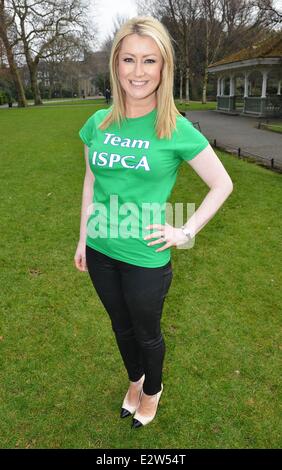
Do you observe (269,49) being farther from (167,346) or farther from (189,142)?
(189,142)

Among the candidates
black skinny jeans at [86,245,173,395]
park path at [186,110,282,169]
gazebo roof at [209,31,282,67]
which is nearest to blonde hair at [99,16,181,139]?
black skinny jeans at [86,245,173,395]

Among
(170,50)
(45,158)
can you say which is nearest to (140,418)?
(170,50)

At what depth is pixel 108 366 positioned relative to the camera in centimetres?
312

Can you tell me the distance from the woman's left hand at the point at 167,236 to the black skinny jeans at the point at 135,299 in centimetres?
16

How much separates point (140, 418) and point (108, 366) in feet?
2.07

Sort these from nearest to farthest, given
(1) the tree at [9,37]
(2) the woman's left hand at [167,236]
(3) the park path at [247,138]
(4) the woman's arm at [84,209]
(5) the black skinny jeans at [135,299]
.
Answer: (2) the woman's left hand at [167,236] → (5) the black skinny jeans at [135,299] → (4) the woman's arm at [84,209] → (3) the park path at [247,138] → (1) the tree at [9,37]

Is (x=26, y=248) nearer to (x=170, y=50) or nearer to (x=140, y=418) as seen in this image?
(x=140, y=418)

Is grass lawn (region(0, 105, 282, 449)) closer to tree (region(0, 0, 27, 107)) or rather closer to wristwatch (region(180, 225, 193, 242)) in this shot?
wristwatch (region(180, 225, 193, 242))

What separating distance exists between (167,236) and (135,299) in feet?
1.26

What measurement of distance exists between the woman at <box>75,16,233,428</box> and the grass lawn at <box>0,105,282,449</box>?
3.11 feet

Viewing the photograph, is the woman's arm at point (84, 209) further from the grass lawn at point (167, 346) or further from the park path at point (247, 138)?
the park path at point (247, 138)

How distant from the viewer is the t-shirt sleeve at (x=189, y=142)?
173 centimetres

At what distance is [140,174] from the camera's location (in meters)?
1.76

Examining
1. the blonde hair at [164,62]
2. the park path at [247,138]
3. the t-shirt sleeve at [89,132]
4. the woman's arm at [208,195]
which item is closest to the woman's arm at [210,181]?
the woman's arm at [208,195]
